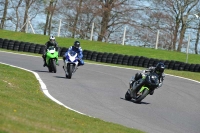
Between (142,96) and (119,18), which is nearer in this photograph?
(142,96)

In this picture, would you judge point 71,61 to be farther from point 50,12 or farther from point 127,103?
point 50,12

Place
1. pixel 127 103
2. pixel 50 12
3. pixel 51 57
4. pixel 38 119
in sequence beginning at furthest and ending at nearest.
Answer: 1. pixel 50 12
2. pixel 51 57
3. pixel 127 103
4. pixel 38 119

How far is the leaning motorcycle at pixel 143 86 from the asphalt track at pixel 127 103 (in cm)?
24

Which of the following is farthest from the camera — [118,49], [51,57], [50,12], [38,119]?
[50,12]

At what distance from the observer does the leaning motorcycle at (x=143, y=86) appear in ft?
52.7

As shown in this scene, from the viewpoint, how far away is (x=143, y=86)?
16297 mm

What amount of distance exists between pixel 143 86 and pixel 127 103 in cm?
74

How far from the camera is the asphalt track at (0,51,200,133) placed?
12.8 metres

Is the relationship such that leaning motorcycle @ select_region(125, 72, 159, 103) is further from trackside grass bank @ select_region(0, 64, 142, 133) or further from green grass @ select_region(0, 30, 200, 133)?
trackside grass bank @ select_region(0, 64, 142, 133)

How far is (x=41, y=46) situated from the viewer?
35781 millimetres

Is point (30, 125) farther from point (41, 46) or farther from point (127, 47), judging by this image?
point (127, 47)

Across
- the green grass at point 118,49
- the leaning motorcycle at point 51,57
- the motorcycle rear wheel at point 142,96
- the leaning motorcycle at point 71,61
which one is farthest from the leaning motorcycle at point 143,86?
the green grass at point 118,49

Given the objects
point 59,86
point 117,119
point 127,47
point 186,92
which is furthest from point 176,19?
point 117,119

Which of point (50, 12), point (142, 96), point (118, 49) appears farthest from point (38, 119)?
point (50, 12)
